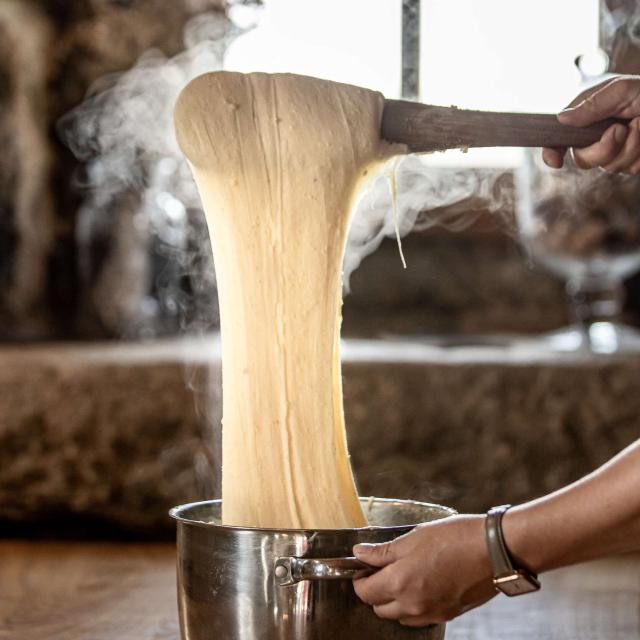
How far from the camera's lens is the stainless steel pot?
2.58 feet

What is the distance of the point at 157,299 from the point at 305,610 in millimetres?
1612

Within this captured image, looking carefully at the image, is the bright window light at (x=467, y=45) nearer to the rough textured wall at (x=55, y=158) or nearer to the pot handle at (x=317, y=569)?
the rough textured wall at (x=55, y=158)

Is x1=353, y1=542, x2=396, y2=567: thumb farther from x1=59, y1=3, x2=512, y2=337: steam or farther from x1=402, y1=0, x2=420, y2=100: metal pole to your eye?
x1=59, y1=3, x2=512, y2=337: steam

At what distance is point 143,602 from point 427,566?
56cm

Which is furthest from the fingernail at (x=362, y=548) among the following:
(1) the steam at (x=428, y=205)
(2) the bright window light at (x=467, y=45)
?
(2) the bright window light at (x=467, y=45)

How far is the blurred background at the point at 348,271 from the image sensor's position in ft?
5.21

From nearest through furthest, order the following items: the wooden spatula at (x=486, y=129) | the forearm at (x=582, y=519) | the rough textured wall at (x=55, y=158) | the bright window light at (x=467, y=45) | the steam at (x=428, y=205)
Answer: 1. the forearm at (x=582, y=519)
2. the wooden spatula at (x=486, y=129)
3. the steam at (x=428, y=205)
4. the rough textured wall at (x=55, y=158)
5. the bright window light at (x=467, y=45)

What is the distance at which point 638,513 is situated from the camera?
761mm

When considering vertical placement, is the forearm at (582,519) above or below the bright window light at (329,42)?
below

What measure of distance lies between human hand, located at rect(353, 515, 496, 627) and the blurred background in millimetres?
664

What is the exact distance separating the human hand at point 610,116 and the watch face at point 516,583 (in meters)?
0.38

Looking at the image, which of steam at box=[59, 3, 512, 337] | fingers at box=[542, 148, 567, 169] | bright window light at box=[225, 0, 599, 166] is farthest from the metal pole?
fingers at box=[542, 148, 567, 169]

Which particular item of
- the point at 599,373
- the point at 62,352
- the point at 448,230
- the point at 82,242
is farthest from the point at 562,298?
the point at 62,352

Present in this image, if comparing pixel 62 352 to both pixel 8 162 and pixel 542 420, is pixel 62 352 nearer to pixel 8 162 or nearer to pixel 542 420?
pixel 8 162
